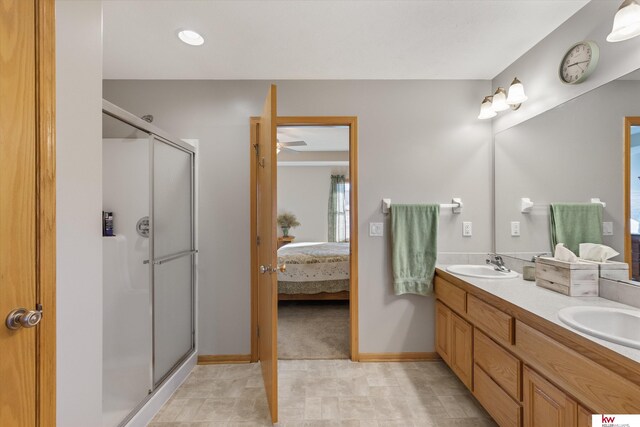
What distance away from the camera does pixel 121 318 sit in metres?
1.73

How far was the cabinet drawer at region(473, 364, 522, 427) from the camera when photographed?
1.46 metres

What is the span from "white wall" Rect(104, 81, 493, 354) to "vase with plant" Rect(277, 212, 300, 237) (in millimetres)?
4028

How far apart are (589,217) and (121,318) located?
280 cm

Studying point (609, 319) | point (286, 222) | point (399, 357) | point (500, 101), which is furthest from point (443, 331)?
point (286, 222)

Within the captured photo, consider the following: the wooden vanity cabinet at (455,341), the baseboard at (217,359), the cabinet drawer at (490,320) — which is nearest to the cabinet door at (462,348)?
the wooden vanity cabinet at (455,341)

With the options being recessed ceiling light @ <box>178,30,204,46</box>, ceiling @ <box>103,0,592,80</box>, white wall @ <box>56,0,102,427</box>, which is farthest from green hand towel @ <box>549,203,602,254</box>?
Answer: recessed ceiling light @ <box>178,30,204,46</box>

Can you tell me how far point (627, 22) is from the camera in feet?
4.30

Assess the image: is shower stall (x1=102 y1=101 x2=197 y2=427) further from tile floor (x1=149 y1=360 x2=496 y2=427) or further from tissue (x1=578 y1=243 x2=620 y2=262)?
tissue (x1=578 y1=243 x2=620 y2=262)

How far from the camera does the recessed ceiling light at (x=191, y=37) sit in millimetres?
1875

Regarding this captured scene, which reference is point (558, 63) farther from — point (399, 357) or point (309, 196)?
point (309, 196)

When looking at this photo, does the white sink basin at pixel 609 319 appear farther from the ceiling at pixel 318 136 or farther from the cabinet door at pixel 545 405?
the ceiling at pixel 318 136

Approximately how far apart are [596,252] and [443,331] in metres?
1.17

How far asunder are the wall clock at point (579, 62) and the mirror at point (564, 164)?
12 cm

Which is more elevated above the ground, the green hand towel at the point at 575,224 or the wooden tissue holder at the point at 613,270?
the green hand towel at the point at 575,224
